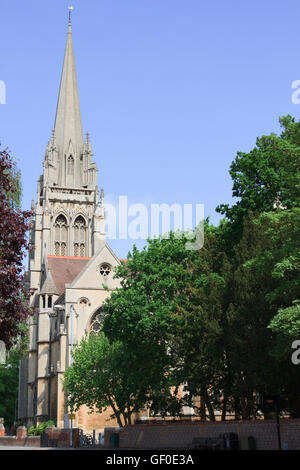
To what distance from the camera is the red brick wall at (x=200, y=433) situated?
28781mm

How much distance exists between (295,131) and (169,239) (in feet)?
45.5

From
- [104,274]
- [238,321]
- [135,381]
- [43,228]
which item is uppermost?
[43,228]

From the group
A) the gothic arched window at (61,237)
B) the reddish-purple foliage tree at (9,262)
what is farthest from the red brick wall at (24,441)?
the gothic arched window at (61,237)

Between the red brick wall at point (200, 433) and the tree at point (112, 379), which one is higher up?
the tree at point (112, 379)

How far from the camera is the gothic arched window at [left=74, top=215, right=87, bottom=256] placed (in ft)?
292

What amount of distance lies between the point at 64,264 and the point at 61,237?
35.7 feet

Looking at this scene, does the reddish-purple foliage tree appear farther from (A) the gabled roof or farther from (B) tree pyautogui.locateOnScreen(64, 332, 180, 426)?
(A) the gabled roof

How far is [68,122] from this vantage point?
9800cm

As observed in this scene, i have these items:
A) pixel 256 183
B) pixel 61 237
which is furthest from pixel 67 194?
pixel 256 183

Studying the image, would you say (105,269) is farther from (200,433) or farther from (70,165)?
(70,165)

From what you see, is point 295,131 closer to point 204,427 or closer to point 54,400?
point 204,427

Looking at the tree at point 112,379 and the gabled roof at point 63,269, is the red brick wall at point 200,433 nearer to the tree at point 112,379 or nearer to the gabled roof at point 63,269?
the tree at point 112,379

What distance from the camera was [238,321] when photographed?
3069cm

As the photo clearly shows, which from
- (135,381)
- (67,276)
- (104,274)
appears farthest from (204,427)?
(67,276)
